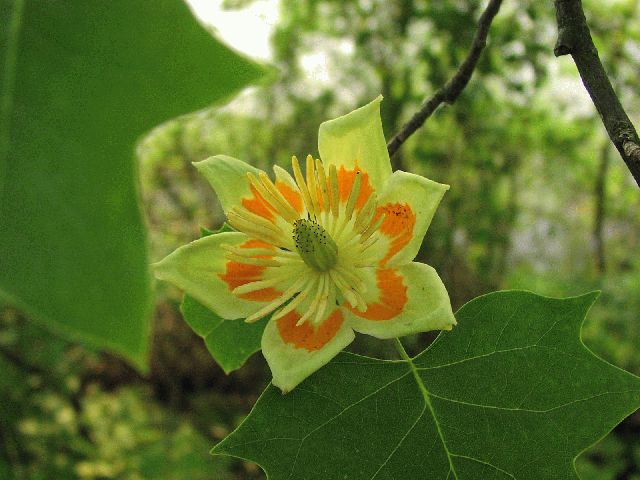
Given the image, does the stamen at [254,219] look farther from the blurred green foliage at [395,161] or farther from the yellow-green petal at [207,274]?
the blurred green foliage at [395,161]

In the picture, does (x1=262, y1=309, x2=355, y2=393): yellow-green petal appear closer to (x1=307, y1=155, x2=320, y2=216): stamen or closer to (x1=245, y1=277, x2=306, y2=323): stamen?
(x1=245, y1=277, x2=306, y2=323): stamen

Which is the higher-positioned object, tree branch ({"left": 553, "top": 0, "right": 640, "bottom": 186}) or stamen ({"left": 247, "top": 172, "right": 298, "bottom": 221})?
tree branch ({"left": 553, "top": 0, "right": 640, "bottom": 186})

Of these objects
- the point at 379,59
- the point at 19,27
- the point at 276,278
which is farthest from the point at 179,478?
the point at 379,59

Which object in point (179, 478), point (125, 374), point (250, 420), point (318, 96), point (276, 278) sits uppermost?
point (276, 278)

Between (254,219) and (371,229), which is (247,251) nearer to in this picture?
(254,219)

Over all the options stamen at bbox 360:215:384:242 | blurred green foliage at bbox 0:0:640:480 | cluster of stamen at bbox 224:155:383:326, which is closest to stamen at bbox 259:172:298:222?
cluster of stamen at bbox 224:155:383:326

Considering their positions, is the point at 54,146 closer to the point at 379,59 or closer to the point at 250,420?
the point at 250,420
